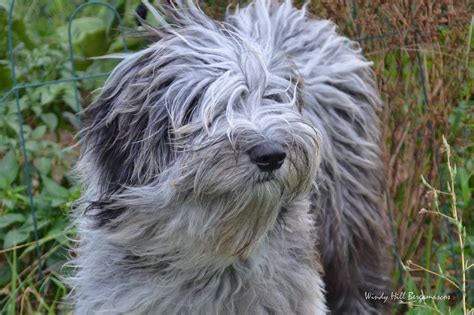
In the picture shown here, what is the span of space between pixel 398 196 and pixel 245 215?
226cm

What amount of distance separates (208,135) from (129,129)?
337 mm

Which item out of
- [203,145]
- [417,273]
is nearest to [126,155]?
[203,145]

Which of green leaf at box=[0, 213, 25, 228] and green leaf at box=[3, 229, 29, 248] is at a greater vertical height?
green leaf at box=[0, 213, 25, 228]

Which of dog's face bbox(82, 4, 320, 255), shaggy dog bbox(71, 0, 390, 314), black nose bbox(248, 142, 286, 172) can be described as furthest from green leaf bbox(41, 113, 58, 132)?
black nose bbox(248, 142, 286, 172)

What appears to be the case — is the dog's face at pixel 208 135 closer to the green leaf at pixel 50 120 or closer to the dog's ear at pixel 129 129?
the dog's ear at pixel 129 129

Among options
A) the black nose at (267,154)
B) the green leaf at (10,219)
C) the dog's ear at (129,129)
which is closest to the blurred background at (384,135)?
the green leaf at (10,219)

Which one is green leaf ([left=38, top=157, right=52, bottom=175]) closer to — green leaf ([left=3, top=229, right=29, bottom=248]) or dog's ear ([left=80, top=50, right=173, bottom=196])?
green leaf ([left=3, top=229, right=29, bottom=248])

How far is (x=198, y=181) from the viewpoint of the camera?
3.17m

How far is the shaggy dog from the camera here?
3.20 metres

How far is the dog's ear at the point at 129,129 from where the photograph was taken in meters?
3.40

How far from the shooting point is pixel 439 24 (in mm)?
4941

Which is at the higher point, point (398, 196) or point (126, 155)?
point (126, 155)

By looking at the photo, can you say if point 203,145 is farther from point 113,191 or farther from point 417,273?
point 417,273

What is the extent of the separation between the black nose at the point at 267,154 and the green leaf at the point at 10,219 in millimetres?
2219
